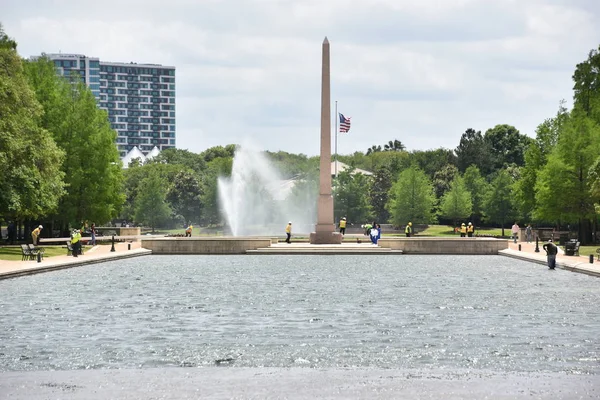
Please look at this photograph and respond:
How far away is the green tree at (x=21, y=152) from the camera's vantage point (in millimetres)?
48844

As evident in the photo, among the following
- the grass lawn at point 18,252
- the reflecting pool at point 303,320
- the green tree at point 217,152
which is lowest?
the reflecting pool at point 303,320

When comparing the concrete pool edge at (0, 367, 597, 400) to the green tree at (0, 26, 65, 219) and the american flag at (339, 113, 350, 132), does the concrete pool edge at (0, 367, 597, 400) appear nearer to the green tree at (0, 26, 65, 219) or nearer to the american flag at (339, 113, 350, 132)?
the green tree at (0, 26, 65, 219)

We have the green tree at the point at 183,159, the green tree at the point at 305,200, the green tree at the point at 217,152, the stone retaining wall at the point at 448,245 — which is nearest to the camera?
the stone retaining wall at the point at 448,245

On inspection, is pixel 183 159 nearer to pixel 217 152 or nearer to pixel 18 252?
pixel 217 152

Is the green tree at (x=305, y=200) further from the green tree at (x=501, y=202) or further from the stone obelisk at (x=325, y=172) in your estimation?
the stone obelisk at (x=325, y=172)

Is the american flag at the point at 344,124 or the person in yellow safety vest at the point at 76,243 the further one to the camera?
the american flag at the point at 344,124

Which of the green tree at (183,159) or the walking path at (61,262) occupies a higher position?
the green tree at (183,159)

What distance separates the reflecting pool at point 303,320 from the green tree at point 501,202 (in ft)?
208

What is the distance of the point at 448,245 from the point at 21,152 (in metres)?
26.4

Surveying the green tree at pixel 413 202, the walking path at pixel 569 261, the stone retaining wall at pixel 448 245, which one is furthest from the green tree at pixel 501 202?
the walking path at pixel 569 261

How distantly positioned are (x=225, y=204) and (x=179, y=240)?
5299 centimetres

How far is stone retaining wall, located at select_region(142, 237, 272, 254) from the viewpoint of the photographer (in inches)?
2302

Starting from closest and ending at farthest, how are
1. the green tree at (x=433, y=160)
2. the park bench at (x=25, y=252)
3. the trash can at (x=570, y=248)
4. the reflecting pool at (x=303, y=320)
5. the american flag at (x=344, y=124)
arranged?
the reflecting pool at (x=303, y=320), the park bench at (x=25, y=252), the trash can at (x=570, y=248), the american flag at (x=344, y=124), the green tree at (x=433, y=160)

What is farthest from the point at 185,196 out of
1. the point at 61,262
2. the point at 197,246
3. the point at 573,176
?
the point at 61,262
